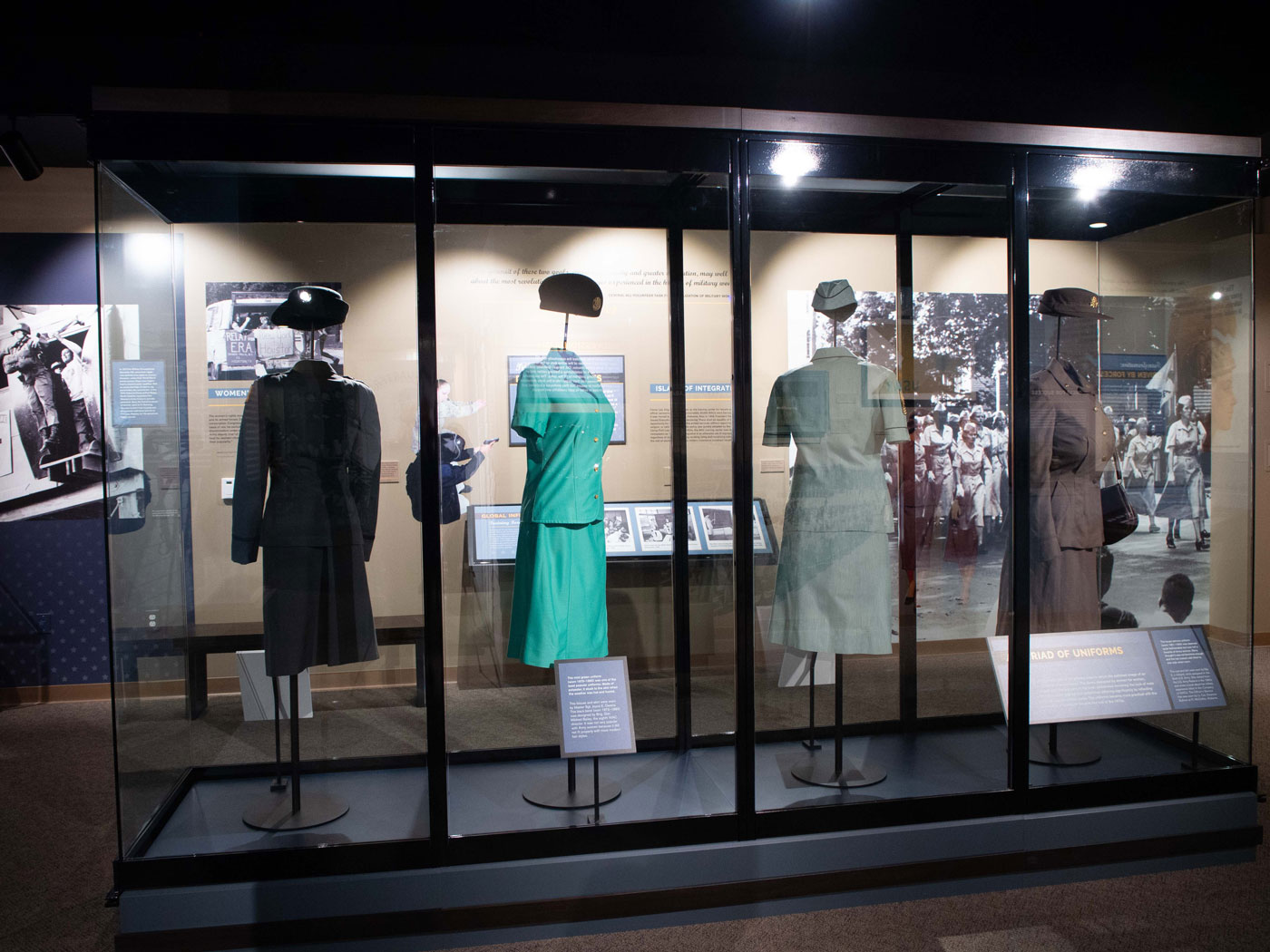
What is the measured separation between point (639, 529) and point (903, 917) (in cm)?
A: 155

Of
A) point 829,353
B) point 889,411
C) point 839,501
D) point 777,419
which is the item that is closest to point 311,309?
point 777,419

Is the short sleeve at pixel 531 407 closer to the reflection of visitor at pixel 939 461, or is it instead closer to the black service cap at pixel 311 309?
the black service cap at pixel 311 309

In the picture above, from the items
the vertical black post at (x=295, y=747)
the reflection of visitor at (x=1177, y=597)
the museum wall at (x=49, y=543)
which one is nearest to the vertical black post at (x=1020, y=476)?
the reflection of visitor at (x=1177, y=597)

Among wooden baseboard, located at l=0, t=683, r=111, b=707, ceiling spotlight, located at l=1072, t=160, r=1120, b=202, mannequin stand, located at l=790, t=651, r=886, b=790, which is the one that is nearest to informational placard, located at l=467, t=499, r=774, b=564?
mannequin stand, located at l=790, t=651, r=886, b=790

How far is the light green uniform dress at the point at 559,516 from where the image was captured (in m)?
2.68

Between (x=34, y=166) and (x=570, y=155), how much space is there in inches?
80.8

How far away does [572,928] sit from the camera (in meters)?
2.38

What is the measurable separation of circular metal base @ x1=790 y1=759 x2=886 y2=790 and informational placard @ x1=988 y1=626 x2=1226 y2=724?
0.52m

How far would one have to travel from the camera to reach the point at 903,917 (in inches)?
96.4

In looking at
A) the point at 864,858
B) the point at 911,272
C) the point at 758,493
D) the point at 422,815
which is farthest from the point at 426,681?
the point at 911,272

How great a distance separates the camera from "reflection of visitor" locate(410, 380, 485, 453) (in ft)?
8.31

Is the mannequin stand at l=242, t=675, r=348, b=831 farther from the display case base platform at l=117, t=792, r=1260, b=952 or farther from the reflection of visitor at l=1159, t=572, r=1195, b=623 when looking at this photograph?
the reflection of visitor at l=1159, t=572, r=1195, b=623

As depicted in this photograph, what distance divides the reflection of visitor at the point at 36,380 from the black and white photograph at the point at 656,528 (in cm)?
339

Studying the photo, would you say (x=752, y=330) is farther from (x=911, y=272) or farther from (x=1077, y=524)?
(x=1077, y=524)
